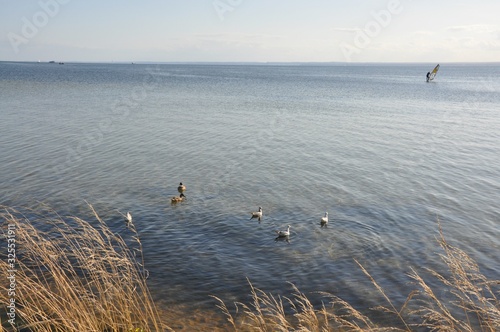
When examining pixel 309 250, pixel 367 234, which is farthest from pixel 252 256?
pixel 367 234

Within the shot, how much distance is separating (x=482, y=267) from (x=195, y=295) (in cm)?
1172

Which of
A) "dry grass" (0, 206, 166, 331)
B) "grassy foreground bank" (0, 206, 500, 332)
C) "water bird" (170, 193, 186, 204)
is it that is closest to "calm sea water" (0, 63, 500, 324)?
"water bird" (170, 193, 186, 204)

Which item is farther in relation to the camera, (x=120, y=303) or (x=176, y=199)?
(x=176, y=199)

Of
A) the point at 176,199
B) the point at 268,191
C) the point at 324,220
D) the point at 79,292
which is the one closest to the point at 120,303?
the point at 79,292

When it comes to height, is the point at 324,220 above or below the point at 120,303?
below

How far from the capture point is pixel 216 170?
27984 mm

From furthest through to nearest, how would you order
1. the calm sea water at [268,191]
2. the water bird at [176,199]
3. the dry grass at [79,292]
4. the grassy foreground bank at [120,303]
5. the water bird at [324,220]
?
the water bird at [176,199] < the water bird at [324,220] < the calm sea water at [268,191] < the dry grass at [79,292] < the grassy foreground bank at [120,303]

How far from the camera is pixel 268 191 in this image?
23.7m

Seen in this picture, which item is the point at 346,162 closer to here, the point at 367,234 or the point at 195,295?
the point at 367,234

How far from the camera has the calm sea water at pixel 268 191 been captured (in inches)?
582

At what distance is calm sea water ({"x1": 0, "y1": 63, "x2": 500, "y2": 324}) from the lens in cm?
1478

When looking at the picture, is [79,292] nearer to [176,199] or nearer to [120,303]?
[120,303]

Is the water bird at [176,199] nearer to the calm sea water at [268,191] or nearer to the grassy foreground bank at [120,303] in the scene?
the calm sea water at [268,191]

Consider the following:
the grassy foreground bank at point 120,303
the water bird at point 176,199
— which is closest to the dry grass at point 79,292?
the grassy foreground bank at point 120,303
